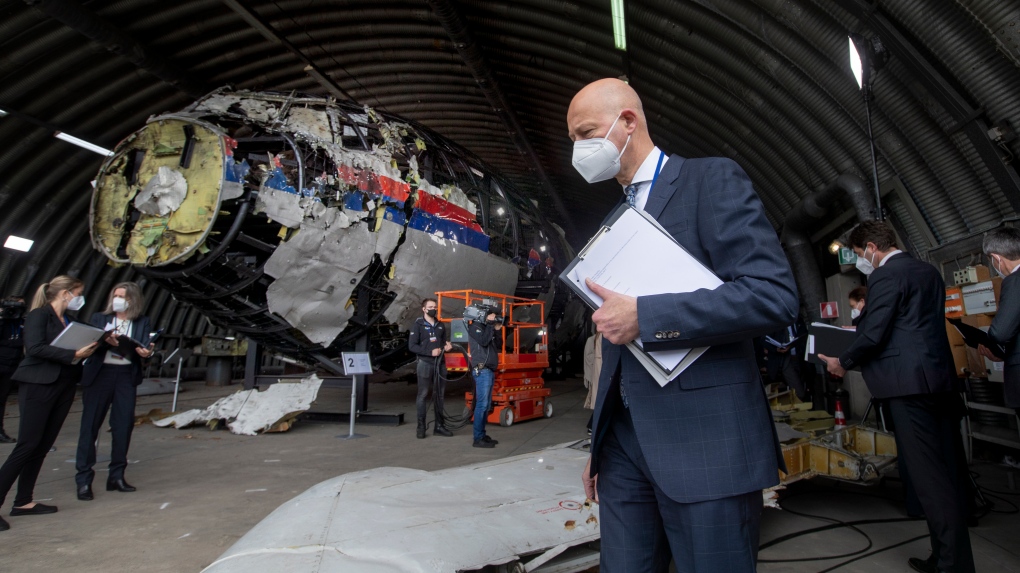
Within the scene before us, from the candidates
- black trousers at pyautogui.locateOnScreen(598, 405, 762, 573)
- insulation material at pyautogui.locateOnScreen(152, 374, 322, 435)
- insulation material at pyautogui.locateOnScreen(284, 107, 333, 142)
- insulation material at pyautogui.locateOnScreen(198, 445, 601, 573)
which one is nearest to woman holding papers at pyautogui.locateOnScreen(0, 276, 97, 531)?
insulation material at pyautogui.locateOnScreen(198, 445, 601, 573)

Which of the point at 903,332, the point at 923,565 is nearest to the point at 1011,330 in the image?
the point at 903,332

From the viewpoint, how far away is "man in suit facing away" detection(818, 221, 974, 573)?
8.36ft

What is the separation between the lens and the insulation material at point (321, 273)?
5.75m

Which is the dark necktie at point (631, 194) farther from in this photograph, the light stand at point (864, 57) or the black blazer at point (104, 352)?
the light stand at point (864, 57)

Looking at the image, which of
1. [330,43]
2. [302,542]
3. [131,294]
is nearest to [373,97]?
[330,43]

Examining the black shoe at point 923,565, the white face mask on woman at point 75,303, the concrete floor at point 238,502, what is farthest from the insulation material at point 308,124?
the black shoe at point 923,565

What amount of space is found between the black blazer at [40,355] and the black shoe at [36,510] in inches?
33.0

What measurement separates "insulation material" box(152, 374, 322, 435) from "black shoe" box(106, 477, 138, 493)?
2.34 m

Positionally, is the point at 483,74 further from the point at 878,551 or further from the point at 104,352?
the point at 878,551

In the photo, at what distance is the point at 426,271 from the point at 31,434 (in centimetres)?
424

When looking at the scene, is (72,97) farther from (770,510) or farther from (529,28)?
(770,510)

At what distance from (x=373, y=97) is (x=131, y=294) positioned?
918 centimetres

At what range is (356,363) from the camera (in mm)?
6445

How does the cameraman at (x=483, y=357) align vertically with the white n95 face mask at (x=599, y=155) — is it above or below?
below
